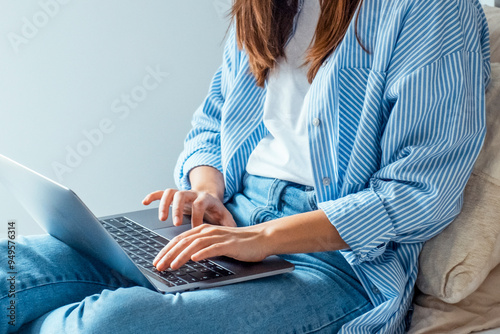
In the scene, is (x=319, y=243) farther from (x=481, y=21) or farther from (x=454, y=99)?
(x=481, y=21)

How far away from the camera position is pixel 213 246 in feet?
2.89

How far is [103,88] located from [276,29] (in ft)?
3.06

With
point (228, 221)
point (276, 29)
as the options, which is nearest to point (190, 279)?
point (228, 221)

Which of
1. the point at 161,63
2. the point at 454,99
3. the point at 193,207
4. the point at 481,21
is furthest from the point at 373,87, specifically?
the point at 161,63

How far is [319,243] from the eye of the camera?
0.94 meters

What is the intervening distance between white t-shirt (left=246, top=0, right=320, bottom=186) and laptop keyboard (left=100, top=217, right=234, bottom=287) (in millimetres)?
229

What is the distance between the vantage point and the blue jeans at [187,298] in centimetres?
80

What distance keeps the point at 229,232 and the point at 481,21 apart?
1.80 ft

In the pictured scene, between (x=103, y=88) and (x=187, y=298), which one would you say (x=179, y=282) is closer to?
(x=187, y=298)

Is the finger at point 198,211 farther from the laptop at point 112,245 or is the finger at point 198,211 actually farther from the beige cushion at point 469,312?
the beige cushion at point 469,312

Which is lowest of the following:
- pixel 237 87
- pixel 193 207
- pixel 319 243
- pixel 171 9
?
pixel 319 243

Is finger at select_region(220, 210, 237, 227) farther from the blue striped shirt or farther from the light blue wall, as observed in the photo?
the light blue wall

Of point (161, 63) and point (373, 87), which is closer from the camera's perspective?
point (373, 87)

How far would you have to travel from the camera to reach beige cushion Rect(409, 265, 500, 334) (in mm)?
946
